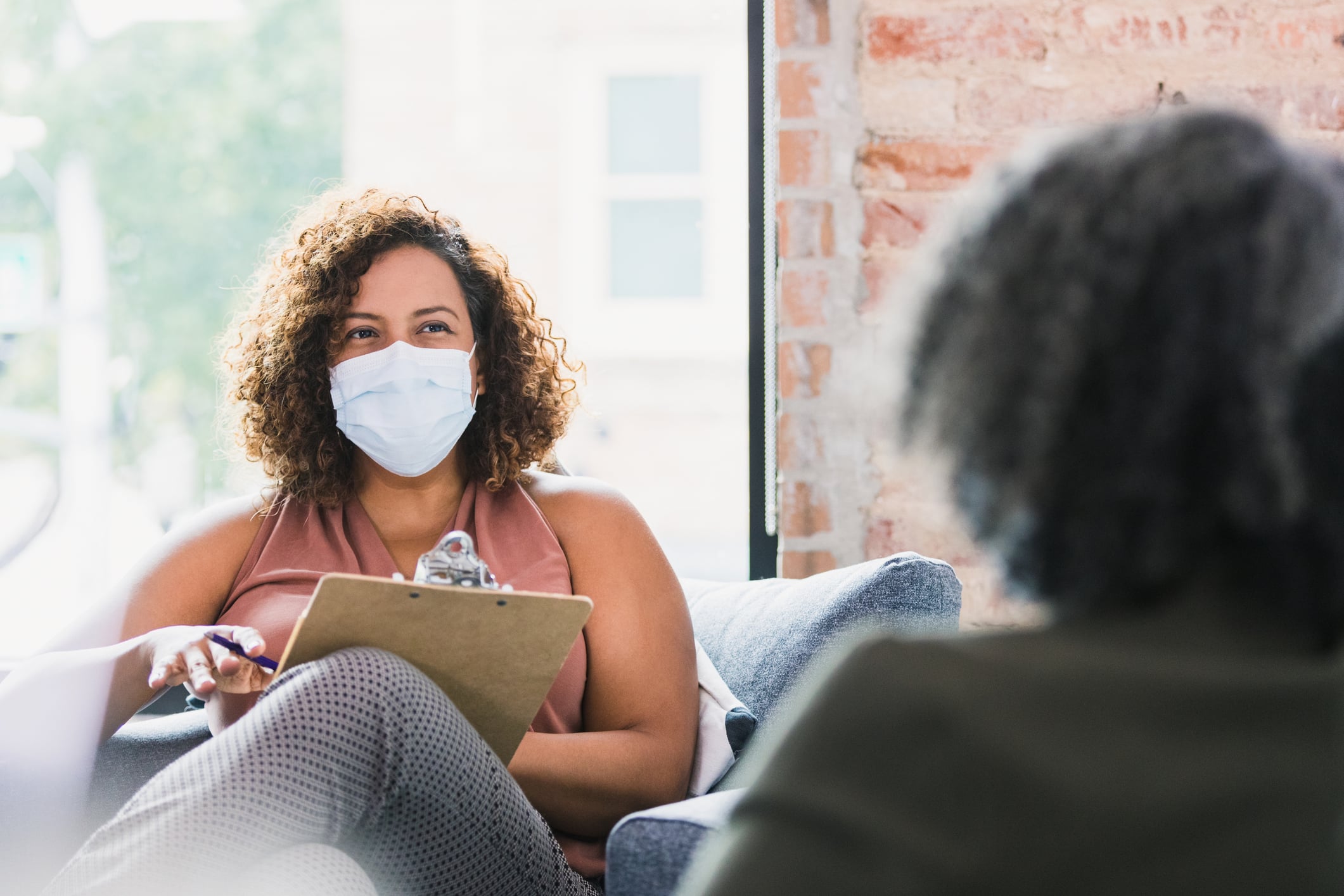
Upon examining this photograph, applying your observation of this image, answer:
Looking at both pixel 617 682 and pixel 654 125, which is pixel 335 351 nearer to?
pixel 617 682

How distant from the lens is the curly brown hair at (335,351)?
1517 mm

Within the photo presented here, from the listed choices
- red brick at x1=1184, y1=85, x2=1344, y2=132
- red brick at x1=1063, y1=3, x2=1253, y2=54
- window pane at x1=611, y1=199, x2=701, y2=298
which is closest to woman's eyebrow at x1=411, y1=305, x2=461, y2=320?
red brick at x1=1063, y1=3, x2=1253, y2=54

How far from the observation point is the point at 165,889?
0.84 meters

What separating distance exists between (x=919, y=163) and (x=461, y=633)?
3.44 ft

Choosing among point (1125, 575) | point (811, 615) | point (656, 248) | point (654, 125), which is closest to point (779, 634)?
point (811, 615)

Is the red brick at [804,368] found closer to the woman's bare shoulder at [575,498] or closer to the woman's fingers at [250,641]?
the woman's bare shoulder at [575,498]

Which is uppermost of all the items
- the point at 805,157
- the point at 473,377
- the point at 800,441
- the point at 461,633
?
the point at 805,157

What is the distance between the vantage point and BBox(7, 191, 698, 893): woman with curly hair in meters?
0.94

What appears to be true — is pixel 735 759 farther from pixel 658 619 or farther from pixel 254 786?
pixel 254 786

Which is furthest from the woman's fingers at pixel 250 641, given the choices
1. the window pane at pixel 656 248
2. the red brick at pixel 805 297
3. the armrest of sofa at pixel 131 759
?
the window pane at pixel 656 248

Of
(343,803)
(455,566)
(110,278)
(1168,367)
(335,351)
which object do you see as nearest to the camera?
(1168,367)

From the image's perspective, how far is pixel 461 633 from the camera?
1.04 m

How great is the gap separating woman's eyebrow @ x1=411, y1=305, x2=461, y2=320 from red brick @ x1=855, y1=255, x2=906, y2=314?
619mm

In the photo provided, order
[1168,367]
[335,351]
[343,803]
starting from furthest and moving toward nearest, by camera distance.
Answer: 1. [335,351]
2. [343,803]
3. [1168,367]
